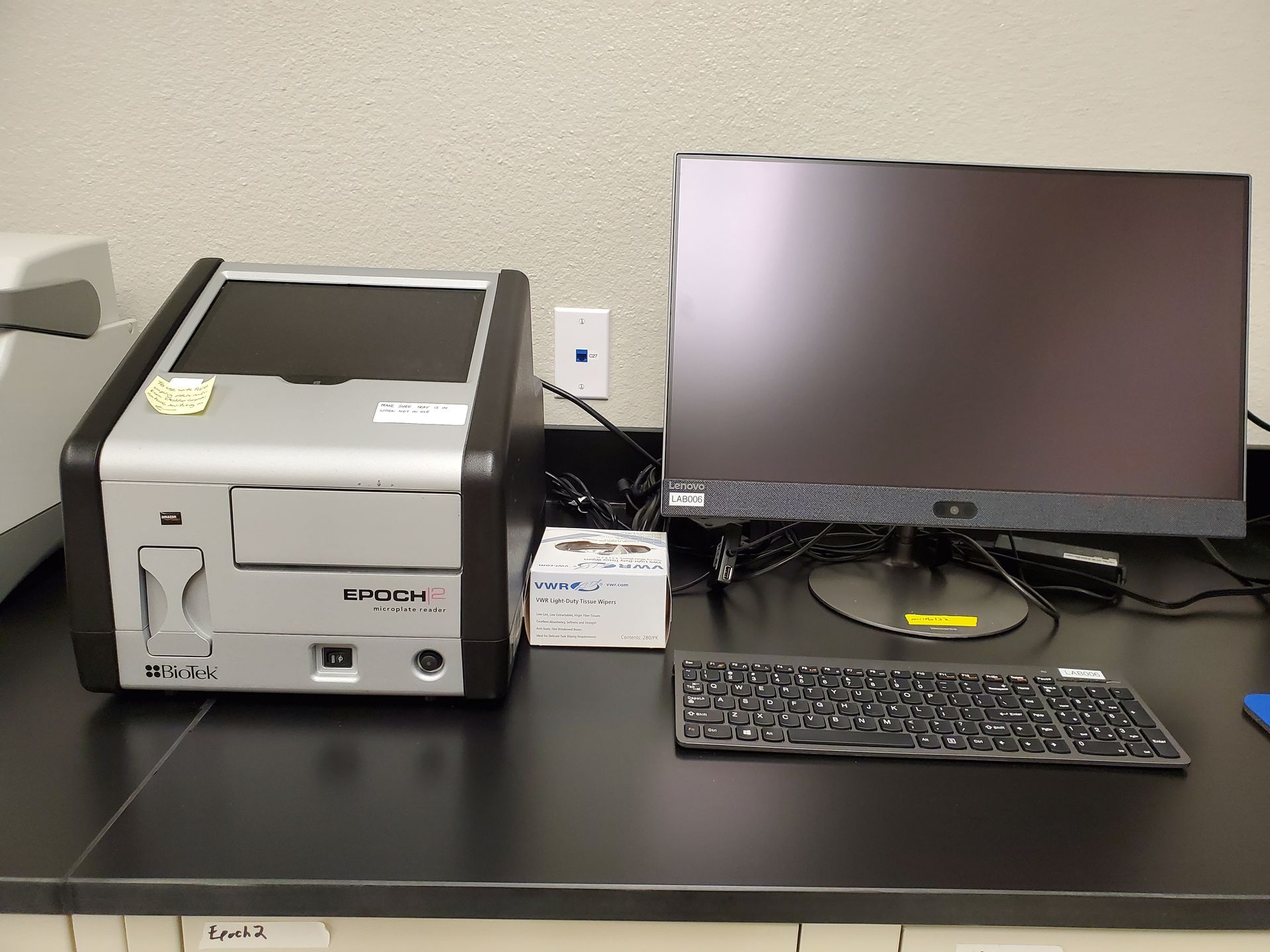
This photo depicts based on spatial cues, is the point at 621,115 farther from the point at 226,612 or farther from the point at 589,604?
the point at 226,612

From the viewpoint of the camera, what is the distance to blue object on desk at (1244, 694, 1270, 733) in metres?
0.72

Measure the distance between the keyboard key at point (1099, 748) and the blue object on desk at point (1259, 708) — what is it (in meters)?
0.16

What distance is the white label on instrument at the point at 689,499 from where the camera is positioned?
84cm

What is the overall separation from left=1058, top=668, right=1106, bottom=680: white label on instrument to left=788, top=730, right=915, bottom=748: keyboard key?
0.62 feet

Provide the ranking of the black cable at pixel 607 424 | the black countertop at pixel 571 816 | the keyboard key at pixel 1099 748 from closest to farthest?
the black countertop at pixel 571 816, the keyboard key at pixel 1099 748, the black cable at pixel 607 424

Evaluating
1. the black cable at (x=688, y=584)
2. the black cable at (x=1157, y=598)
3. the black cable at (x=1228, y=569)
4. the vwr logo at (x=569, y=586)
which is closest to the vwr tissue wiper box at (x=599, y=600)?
the vwr logo at (x=569, y=586)

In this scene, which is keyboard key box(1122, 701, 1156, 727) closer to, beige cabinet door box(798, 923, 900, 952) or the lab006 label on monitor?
beige cabinet door box(798, 923, 900, 952)

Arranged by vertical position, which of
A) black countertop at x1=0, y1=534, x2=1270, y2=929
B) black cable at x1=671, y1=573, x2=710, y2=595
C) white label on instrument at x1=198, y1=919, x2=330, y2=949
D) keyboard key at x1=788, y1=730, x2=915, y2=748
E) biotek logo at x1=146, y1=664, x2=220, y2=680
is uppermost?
biotek logo at x1=146, y1=664, x2=220, y2=680

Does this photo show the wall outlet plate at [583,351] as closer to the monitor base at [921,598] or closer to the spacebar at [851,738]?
the monitor base at [921,598]

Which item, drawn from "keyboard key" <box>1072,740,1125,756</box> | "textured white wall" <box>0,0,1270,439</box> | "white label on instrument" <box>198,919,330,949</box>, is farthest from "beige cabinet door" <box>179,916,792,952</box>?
"textured white wall" <box>0,0,1270,439</box>

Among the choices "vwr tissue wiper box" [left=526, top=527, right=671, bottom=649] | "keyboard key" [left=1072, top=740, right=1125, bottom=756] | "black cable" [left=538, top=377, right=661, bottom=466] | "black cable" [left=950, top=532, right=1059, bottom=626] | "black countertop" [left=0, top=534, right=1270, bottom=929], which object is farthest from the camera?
"black cable" [left=538, top=377, right=661, bottom=466]

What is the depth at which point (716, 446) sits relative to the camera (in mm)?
842

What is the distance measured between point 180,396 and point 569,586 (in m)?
0.36

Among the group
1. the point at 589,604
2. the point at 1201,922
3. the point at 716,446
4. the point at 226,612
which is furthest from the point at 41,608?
the point at 1201,922
